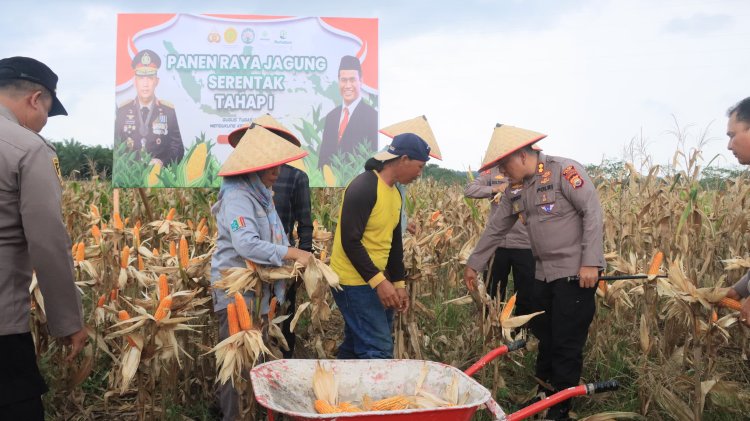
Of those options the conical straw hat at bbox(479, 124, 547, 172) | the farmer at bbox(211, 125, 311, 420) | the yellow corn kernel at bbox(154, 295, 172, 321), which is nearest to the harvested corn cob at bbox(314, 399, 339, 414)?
the farmer at bbox(211, 125, 311, 420)

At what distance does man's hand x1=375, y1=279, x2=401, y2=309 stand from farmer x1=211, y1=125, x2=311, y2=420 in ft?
1.94

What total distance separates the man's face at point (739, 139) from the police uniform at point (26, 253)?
3.20 m

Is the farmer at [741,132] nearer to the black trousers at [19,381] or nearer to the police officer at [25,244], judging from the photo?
the police officer at [25,244]

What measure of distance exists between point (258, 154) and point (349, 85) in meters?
3.18

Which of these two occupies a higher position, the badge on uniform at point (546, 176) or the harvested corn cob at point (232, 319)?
the badge on uniform at point (546, 176)

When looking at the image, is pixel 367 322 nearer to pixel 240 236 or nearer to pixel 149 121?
pixel 240 236

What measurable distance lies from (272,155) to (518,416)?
68.5 inches

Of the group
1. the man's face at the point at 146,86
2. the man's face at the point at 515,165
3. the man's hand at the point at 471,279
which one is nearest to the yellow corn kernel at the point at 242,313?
the man's hand at the point at 471,279

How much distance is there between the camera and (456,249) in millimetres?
6254

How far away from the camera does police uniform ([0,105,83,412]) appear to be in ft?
7.68

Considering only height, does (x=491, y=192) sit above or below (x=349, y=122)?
below

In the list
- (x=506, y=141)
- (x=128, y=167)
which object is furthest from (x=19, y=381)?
(x=128, y=167)

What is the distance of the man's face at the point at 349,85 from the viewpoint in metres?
6.20

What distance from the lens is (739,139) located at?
123 inches
